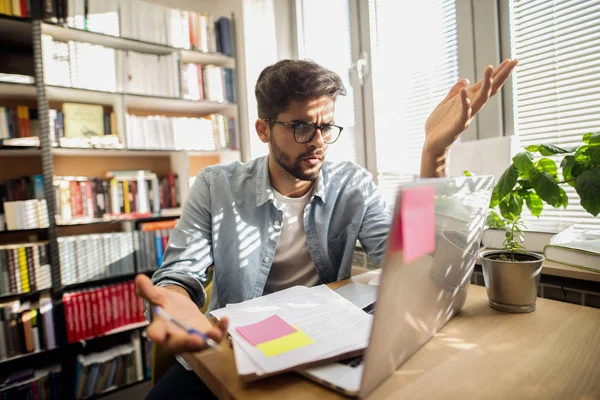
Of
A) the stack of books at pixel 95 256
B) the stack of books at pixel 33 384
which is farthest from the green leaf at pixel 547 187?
the stack of books at pixel 33 384

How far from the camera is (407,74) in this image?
6.07 ft

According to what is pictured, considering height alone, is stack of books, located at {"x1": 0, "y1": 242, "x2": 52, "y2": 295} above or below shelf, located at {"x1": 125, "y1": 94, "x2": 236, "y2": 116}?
below

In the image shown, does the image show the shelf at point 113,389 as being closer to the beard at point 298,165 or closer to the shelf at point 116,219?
the shelf at point 116,219

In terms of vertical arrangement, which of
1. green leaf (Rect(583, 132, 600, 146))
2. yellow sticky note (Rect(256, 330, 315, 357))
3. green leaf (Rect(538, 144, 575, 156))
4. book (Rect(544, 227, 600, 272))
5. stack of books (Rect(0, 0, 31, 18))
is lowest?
yellow sticky note (Rect(256, 330, 315, 357))

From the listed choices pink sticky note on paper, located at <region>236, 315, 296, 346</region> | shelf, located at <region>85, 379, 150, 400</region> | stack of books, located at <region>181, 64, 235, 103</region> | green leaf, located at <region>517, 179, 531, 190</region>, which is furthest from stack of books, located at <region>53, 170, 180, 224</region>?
green leaf, located at <region>517, 179, 531, 190</region>

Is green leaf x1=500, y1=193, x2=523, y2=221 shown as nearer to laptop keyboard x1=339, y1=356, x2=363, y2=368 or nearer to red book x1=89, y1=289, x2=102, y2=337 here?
laptop keyboard x1=339, y1=356, x2=363, y2=368

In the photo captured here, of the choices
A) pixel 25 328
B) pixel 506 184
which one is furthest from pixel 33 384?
pixel 506 184

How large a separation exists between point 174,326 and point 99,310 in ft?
5.68

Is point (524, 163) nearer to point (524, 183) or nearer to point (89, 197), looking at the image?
point (524, 183)

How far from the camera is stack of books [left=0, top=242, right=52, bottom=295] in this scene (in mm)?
1690

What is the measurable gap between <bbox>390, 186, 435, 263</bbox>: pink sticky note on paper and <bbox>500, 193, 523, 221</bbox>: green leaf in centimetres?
45

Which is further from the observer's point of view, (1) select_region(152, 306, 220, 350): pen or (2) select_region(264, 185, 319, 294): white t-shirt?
(2) select_region(264, 185, 319, 294): white t-shirt

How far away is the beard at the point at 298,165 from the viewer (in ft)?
3.85

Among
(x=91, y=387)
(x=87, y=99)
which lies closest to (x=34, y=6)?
(x=87, y=99)
